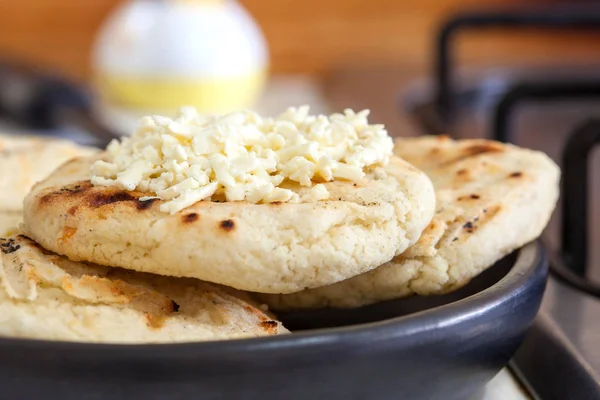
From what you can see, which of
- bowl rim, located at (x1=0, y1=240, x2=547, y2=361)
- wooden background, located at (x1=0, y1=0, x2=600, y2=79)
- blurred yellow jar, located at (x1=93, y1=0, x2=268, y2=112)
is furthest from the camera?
wooden background, located at (x1=0, y1=0, x2=600, y2=79)

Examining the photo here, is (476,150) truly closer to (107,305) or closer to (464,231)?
(464,231)

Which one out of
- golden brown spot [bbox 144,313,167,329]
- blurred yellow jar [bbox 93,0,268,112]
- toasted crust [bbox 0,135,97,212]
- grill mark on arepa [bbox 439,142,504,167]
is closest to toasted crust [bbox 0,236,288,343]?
golden brown spot [bbox 144,313,167,329]

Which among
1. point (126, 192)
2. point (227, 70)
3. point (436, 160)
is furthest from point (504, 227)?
point (227, 70)

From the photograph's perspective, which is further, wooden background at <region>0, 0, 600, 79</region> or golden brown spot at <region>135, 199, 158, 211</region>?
wooden background at <region>0, 0, 600, 79</region>

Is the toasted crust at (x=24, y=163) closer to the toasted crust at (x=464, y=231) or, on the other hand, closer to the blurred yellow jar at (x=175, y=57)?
the toasted crust at (x=464, y=231)

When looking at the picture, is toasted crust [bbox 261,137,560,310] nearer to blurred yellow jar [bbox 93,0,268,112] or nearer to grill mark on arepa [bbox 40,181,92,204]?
grill mark on arepa [bbox 40,181,92,204]

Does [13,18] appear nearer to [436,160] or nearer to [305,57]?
[305,57]

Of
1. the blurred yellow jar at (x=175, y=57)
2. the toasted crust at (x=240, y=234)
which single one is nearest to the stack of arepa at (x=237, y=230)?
the toasted crust at (x=240, y=234)
